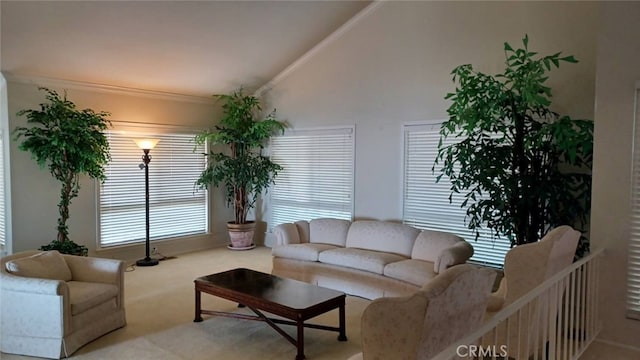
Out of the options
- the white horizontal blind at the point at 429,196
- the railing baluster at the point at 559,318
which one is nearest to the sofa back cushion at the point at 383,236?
the white horizontal blind at the point at 429,196

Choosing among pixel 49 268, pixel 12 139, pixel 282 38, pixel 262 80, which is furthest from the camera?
pixel 262 80

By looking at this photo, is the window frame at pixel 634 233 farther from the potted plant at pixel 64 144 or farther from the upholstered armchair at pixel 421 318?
the potted plant at pixel 64 144

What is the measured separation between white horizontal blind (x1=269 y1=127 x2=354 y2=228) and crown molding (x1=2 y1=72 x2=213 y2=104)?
151 centimetres

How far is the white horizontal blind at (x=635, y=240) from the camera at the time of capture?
10.8ft

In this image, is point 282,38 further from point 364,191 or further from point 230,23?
point 364,191

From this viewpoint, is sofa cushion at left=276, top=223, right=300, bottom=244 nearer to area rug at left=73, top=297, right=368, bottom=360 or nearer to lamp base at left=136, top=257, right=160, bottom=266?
area rug at left=73, top=297, right=368, bottom=360

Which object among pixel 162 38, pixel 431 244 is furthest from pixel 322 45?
pixel 431 244

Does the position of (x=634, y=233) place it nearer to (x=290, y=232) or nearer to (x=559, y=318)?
(x=559, y=318)

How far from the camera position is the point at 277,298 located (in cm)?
361

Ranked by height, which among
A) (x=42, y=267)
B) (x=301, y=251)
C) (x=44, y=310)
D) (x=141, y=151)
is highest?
(x=141, y=151)

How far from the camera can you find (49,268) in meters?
3.78

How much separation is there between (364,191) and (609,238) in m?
3.17

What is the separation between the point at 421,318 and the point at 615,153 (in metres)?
2.51

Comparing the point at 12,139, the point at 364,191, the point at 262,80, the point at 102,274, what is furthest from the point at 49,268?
the point at 262,80
